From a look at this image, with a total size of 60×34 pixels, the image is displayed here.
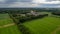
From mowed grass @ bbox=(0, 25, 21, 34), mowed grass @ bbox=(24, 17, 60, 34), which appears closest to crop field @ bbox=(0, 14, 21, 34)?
mowed grass @ bbox=(0, 25, 21, 34)

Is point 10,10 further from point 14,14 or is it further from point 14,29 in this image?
point 14,29

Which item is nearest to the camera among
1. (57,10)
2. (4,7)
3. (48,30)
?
(48,30)

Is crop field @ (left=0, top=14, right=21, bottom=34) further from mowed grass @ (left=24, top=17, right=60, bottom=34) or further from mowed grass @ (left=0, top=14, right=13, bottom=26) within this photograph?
mowed grass @ (left=24, top=17, right=60, bottom=34)

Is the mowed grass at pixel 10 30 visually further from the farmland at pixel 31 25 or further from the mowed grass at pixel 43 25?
the mowed grass at pixel 43 25

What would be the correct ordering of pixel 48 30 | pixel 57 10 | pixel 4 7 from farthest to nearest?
pixel 57 10 < pixel 4 7 < pixel 48 30

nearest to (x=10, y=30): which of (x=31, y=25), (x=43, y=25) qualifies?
(x=31, y=25)

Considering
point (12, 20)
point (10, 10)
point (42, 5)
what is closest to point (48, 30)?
point (42, 5)
